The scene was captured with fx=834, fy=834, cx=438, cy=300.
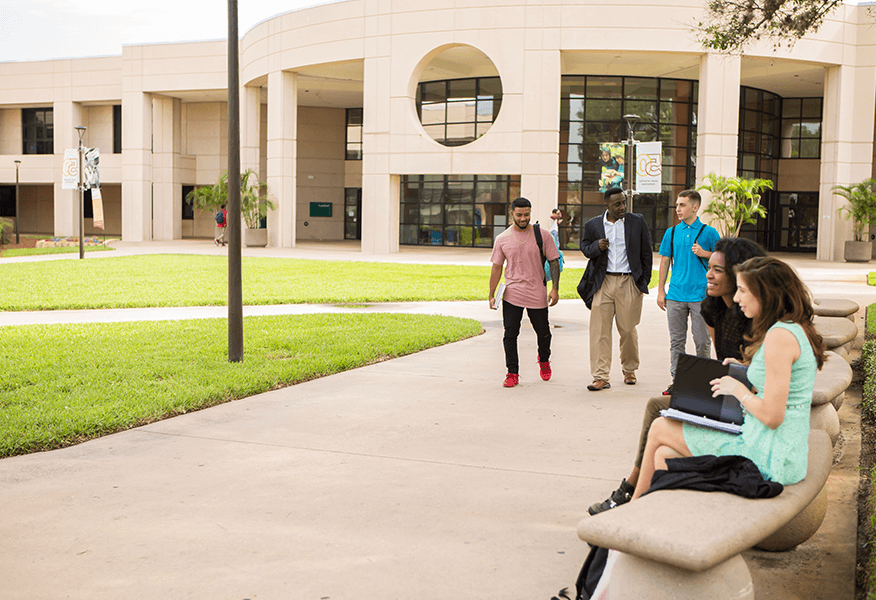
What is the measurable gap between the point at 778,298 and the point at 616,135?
34.5m

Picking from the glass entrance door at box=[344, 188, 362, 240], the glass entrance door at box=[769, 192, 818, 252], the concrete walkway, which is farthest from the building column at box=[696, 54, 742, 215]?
the concrete walkway

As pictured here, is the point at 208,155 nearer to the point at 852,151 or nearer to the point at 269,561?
the point at 852,151

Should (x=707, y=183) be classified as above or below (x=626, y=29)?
below

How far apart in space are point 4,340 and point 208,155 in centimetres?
4029

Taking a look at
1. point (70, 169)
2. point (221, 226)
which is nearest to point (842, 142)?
point (221, 226)

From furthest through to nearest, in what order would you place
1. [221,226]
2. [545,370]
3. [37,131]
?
1. [37,131]
2. [221,226]
3. [545,370]

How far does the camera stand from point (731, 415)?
3.88 meters

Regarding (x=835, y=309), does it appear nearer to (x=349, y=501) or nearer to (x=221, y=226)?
(x=349, y=501)

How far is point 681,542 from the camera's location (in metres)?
2.90

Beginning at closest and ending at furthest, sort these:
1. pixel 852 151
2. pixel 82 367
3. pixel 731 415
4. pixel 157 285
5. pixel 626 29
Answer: pixel 731 415, pixel 82 367, pixel 157 285, pixel 626 29, pixel 852 151

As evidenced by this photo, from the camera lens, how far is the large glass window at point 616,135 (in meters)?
36.9

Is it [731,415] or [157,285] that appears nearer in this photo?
[731,415]

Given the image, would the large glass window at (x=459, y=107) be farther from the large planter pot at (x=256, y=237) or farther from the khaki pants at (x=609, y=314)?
the khaki pants at (x=609, y=314)

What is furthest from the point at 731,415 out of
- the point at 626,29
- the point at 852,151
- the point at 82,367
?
the point at 852,151
